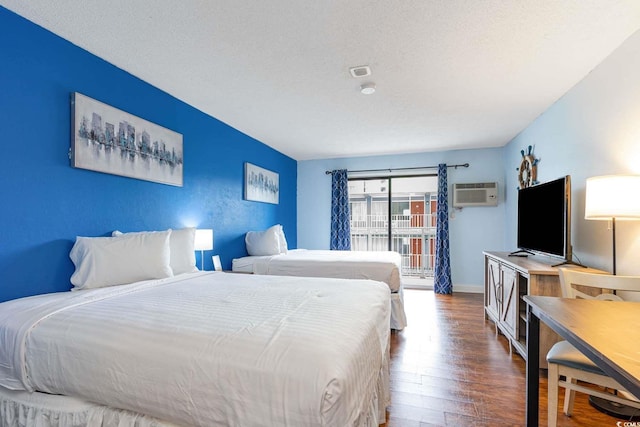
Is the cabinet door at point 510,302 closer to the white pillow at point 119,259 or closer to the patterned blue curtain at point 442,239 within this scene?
the patterned blue curtain at point 442,239

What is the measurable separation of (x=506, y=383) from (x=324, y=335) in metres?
1.89

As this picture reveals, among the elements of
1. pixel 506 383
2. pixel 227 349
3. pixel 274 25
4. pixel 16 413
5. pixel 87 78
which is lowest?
pixel 506 383

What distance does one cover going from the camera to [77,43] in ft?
6.93

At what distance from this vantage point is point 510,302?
2768mm

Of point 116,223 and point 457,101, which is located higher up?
point 457,101

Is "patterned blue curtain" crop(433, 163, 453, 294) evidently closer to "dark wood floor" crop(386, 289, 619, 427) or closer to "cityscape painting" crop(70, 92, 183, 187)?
"dark wood floor" crop(386, 289, 619, 427)

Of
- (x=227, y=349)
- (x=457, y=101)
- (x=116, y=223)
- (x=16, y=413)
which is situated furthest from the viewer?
(x=457, y=101)

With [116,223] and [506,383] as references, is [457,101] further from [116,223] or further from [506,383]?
[116,223]

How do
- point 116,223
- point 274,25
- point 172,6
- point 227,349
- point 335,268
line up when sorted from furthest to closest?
1. point 335,268
2. point 116,223
3. point 274,25
4. point 172,6
5. point 227,349

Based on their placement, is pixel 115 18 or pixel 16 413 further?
pixel 115 18

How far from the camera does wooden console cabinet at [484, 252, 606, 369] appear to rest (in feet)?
7.54

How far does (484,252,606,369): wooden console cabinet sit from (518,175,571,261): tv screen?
155 millimetres

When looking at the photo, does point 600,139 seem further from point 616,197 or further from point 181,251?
point 181,251

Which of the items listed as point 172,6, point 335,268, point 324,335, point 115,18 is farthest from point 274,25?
point 335,268
